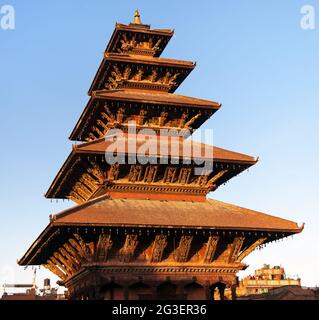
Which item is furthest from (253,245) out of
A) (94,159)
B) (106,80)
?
(106,80)

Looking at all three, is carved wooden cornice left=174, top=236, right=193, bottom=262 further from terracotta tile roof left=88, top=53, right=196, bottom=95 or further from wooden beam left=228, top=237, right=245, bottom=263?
terracotta tile roof left=88, top=53, right=196, bottom=95

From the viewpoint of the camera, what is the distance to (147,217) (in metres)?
23.2

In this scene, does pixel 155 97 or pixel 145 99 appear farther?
pixel 155 97

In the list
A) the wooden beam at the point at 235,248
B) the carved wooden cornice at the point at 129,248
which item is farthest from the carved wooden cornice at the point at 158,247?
the wooden beam at the point at 235,248

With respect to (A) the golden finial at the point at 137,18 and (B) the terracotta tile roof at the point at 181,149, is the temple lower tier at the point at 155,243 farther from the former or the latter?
(A) the golden finial at the point at 137,18

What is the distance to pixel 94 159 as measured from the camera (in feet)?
80.0

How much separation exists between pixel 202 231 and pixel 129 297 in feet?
14.0

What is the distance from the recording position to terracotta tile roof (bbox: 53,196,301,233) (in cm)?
2200

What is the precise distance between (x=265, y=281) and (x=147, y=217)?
86487 mm

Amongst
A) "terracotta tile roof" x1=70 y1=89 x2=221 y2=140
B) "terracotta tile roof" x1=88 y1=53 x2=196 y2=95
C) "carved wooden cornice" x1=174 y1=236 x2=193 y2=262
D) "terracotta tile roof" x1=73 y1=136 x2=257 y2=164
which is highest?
"terracotta tile roof" x1=88 y1=53 x2=196 y2=95

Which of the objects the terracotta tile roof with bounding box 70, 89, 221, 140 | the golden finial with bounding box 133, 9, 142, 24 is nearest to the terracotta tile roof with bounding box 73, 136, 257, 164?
the terracotta tile roof with bounding box 70, 89, 221, 140

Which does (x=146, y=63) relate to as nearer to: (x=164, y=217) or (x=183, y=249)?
(x=164, y=217)

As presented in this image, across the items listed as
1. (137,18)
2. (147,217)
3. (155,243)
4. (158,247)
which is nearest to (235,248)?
(158,247)

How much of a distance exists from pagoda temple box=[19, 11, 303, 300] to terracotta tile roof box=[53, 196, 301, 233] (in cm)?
5
